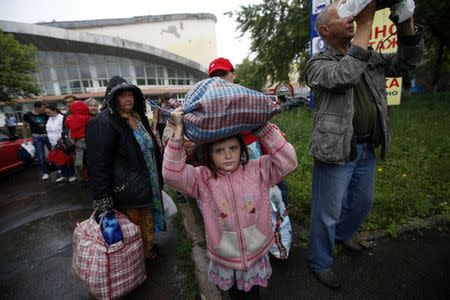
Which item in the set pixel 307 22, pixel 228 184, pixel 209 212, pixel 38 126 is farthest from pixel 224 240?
pixel 307 22

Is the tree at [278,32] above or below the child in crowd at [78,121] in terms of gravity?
above

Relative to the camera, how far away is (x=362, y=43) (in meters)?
1.51

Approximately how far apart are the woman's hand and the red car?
8.28 meters

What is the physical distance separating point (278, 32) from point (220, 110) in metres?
10.8

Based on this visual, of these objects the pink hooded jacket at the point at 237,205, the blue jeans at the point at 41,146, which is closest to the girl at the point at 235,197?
the pink hooded jacket at the point at 237,205

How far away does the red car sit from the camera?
715 centimetres

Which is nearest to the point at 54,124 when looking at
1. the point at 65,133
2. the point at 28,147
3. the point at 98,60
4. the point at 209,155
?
the point at 65,133

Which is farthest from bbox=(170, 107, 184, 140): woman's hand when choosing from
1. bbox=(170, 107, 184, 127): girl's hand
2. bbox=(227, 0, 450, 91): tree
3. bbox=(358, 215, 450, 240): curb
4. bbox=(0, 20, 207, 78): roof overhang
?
bbox=(0, 20, 207, 78): roof overhang

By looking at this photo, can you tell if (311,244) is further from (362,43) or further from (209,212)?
(362,43)

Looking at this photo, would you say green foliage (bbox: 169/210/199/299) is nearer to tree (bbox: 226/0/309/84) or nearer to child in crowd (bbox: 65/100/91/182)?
child in crowd (bbox: 65/100/91/182)

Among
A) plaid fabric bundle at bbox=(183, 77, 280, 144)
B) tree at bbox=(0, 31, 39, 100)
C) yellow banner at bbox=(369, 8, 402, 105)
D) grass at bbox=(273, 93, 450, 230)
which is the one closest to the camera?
plaid fabric bundle at bbox=(183, 77, 280, 144)

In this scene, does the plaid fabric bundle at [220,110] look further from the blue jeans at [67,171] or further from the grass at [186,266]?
the blue jeans at [67,171]

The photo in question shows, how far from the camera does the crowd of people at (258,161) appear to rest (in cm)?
150

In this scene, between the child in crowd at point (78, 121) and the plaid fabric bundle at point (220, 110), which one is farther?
the child in crowd at point (78, 121)
